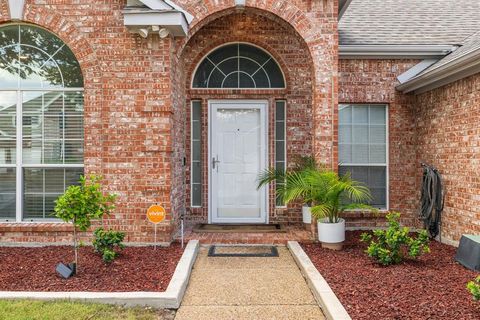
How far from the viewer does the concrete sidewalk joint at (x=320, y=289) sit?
3774mm

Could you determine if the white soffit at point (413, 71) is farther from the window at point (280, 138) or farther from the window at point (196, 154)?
the window at point (196, 154)

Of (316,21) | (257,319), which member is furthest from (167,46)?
(257,319)

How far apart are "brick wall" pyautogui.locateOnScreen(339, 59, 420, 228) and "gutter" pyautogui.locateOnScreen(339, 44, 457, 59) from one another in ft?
0.35

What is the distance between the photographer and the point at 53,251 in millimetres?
6074

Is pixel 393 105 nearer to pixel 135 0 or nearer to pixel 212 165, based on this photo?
pixel 212 165

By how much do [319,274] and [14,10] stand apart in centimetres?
593

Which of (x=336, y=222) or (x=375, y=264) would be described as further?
(x=336, y=222)

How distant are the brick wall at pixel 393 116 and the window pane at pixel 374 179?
132mm

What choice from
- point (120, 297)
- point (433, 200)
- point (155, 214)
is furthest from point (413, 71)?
point (120, 297)

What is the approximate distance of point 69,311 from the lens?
153 inches

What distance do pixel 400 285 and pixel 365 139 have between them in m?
3.99

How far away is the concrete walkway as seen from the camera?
160 inches

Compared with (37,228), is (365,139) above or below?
above

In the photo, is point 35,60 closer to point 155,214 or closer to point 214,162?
point 155,214
